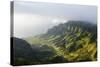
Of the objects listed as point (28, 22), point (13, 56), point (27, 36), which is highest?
point (28, 22)

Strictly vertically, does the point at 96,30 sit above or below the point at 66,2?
below

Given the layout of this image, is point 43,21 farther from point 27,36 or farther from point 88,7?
point 88,7

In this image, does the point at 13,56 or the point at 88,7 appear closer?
the point at 13,56

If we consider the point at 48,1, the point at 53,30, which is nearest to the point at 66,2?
the point at 48,1

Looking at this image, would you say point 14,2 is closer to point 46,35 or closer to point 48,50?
point 46,35
